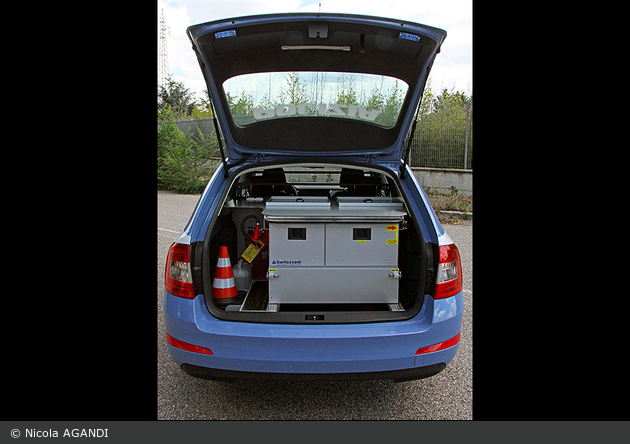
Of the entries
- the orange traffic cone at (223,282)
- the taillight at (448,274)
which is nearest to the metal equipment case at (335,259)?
the orange traffic cone at (223,282)

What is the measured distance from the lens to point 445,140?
10.9 meters

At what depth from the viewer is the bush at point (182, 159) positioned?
46.2 feet

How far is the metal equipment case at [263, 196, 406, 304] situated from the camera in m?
2.85

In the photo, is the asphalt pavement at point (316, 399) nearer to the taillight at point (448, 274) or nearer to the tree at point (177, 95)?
the taillight at point (448, 274)

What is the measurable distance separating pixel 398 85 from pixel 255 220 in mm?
1562

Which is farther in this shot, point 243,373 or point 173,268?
point 173,268

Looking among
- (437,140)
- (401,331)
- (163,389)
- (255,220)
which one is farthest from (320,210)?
(437,140)

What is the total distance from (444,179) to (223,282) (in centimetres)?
899

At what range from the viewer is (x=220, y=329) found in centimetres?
229

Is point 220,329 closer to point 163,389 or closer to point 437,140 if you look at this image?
point 163,389

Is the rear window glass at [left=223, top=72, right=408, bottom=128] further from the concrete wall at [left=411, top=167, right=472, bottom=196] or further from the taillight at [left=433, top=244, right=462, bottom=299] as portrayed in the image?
the concrete wall at [left=411, top=167, right=472, bottom=196]

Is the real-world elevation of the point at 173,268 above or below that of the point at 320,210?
below

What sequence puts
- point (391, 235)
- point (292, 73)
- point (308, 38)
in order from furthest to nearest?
point (292, 73), point (391, 235), point (308, 38)

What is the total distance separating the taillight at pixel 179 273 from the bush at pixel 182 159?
11.7m
